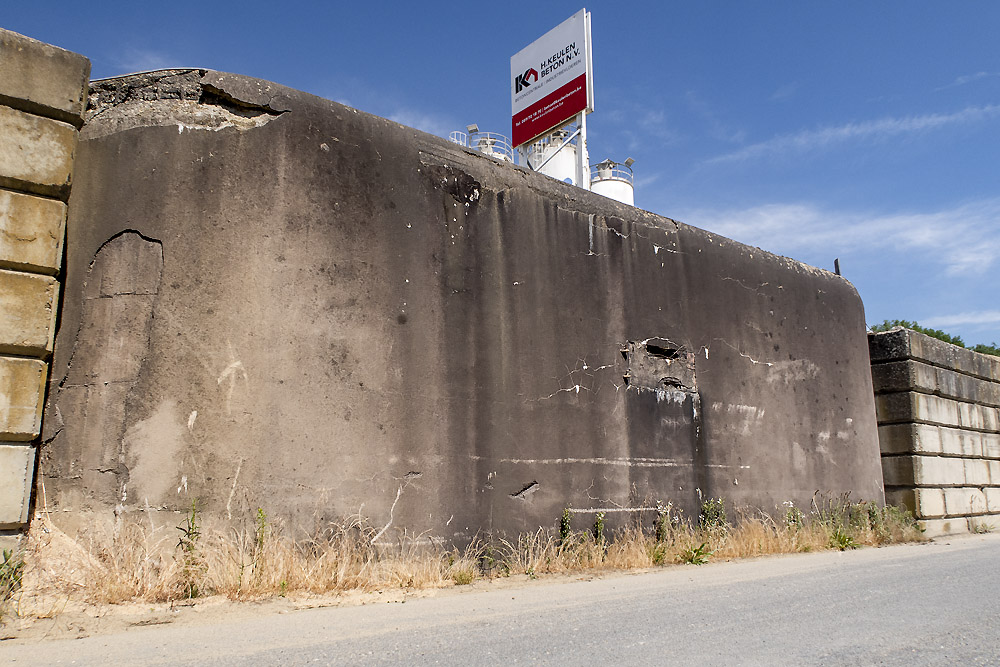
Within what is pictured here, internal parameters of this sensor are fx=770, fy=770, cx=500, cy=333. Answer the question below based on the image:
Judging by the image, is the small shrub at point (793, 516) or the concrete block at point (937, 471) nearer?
the small shrub at point (793, 516)

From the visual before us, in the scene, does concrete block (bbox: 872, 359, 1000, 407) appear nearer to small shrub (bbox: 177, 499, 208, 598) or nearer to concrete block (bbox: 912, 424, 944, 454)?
concrete block (bbox: 912, 424, 944, 454)

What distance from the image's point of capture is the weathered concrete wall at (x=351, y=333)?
480cm

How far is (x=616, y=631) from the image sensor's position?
3.66m

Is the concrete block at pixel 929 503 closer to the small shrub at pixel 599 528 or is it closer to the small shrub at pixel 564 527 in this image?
the small shrub at pixel 599 528

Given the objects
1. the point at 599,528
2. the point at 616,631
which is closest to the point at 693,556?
the point at 599,528

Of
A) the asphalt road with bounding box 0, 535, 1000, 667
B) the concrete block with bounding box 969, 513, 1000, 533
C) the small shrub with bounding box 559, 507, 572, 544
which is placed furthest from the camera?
the concrete block with bounding box 969, 513, 1000, 533

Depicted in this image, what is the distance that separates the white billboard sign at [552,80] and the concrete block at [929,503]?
44.3 feet

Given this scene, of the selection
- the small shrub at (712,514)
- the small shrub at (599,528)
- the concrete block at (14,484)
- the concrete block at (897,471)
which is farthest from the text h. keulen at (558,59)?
the concrete block at (14,484)

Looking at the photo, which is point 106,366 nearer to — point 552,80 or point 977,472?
point 977,472

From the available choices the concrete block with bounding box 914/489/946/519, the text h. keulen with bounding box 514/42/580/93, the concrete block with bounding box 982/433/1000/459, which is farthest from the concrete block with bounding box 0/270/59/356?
the text h. keulen with bounding box 514/42/580/93

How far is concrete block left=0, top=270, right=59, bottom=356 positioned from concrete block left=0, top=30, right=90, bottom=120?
102 centimetres

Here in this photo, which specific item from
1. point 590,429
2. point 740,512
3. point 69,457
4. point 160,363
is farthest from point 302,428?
point 740,512

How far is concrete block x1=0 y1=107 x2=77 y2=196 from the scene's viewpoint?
170 inches

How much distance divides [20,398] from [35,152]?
4.65 ft
